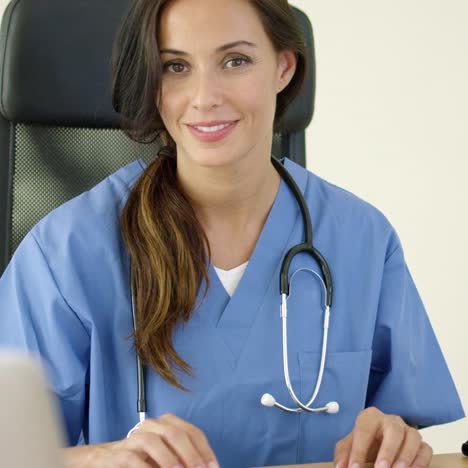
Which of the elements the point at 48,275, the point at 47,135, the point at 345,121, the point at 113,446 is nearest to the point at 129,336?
the point at 48,275

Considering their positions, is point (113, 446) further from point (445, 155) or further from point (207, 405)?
point (445, 155)

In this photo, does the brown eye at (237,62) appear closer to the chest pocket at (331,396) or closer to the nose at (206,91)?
the nose at (206,91)

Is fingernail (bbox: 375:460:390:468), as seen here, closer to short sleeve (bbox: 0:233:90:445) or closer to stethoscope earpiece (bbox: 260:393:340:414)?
stethoscope earpiece (bbox: 260:393:340:414)

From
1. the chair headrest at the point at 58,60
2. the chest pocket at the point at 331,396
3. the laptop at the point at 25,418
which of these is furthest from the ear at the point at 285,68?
the laptop at the point at 25,418

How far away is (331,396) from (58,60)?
573 millimetres

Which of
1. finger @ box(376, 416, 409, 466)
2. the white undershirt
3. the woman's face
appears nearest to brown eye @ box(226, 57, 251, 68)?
the woman's face

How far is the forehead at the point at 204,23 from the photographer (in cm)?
123

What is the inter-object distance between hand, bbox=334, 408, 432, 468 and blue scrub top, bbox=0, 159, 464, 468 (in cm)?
17

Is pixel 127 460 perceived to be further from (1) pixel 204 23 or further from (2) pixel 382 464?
(1) pixel 204 23

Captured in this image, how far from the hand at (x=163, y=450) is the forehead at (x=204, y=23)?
1.61 feet

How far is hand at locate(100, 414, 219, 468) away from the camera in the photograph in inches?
36.2

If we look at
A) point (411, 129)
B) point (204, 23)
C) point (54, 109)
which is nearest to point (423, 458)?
point (204, 23)

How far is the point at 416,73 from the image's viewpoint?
2.56 m

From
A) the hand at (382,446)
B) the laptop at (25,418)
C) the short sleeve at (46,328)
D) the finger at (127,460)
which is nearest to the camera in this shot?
the laptop at (25,418)
